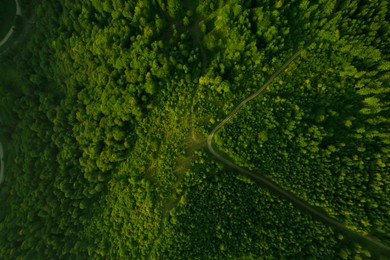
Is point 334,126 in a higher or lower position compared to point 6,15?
lower

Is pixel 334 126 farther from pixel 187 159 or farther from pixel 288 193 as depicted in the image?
pixel 187 159

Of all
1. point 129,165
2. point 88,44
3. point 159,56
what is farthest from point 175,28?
point 129,165

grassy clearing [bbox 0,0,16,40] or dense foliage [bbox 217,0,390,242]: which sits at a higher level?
grassy clearing [bbox 0,0,16,40]

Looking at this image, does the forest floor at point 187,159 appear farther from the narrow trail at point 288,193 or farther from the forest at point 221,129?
the narrow trail at point 288,193

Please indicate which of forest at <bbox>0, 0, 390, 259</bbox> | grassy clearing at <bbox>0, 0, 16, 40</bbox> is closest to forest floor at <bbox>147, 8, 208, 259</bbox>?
forest at <bbox>0, 0, 390, 259</bbox>

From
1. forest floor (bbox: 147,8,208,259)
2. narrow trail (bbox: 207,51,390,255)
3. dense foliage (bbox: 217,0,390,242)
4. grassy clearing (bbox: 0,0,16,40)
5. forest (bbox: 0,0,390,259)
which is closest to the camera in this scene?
dense foliage (bbox: 217,0,390,242)

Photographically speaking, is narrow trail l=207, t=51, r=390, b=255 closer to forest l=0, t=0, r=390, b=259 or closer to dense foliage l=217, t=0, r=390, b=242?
forest l=0, t=0, r=390, b=259

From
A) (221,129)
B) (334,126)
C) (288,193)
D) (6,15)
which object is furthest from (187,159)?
(6,15)
